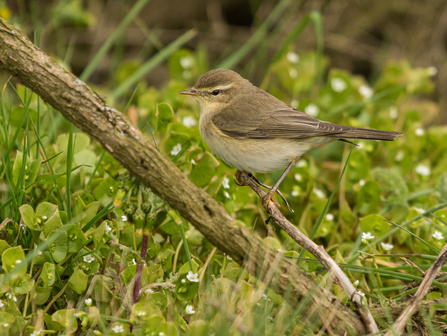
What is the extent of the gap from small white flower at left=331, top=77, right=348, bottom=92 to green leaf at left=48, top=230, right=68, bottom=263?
3794 mm

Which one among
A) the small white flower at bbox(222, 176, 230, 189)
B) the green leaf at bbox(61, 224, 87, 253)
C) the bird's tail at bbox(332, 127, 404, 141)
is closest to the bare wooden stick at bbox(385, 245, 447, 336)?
the bird's tail at bbox(332, 127, 404, 141)

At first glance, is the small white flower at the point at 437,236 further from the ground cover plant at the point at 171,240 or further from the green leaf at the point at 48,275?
the green leaf at the point at 48,275

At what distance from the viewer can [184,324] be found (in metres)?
2.46

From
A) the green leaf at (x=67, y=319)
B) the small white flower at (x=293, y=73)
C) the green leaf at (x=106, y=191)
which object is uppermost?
the small white flower at (x=293, y=73)

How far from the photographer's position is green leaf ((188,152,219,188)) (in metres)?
3.38

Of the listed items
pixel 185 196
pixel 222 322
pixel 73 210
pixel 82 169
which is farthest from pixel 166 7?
pixel 222 322

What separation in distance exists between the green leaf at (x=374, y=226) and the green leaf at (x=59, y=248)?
2.14 meters

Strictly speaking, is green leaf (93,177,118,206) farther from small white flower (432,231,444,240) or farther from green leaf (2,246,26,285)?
small white flower (432,231,444,240)

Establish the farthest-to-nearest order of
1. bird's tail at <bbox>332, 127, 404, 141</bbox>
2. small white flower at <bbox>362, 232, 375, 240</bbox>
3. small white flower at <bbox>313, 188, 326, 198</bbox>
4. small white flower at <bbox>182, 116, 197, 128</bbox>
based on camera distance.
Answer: small white flower at <bbox>182, 116, 197, 128</bbox> < small white flower at <bbox>313, 188, 326, 198</bbox> < bird's tail at <bbox>332, 127, 404, 141</bbox> < small white flower at <bbox>362, 232, 375, 240</bbox>

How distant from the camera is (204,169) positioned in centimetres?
340

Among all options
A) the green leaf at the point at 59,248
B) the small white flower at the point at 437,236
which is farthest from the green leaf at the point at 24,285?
the small white flower at the point at 437,236

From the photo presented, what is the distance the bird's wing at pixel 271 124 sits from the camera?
11.8 feet

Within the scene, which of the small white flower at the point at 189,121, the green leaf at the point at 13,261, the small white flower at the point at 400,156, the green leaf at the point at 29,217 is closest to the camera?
the green leaf at the point at 13,261

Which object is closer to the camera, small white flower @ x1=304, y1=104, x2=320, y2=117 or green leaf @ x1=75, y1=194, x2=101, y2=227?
green leaf @ x1=75, y1=194, x2=101, y2=227
